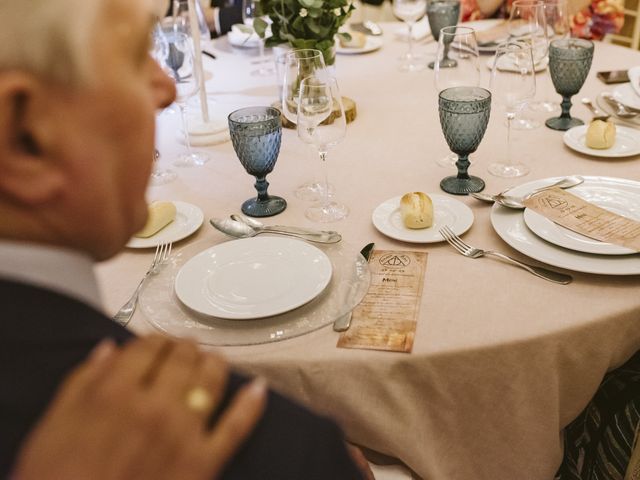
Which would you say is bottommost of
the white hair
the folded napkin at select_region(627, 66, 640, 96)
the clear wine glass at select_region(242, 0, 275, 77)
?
the clear wine glass at select_region(242, 0, 275, 77)

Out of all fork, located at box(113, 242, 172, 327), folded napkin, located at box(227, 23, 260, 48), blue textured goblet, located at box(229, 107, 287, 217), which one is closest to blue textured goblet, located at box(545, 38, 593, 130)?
blue textured goblet, located at box(229, 107, 287, 217)

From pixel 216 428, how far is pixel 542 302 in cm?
60

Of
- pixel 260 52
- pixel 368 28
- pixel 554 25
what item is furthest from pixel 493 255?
pixel 368 28

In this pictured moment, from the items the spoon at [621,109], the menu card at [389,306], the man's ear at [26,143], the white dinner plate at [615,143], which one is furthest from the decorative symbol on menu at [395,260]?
the spoon at [621,109]

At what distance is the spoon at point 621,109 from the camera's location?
1.58 meters

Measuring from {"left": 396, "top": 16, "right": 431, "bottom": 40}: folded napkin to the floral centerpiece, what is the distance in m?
0.79

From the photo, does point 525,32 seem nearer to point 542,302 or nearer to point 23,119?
point 542,302

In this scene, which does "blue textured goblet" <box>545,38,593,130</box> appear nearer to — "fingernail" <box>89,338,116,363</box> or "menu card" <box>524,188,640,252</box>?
"menu card" <box>524,188,640,252</box>

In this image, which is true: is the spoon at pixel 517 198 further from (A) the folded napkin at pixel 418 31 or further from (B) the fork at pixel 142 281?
(A) the folded napkin at pixel 418 31

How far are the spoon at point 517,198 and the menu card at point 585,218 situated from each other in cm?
1

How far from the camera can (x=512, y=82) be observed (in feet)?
4.52

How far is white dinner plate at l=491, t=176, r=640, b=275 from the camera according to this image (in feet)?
3.28

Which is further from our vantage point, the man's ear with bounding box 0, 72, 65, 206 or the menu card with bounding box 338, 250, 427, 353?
the menu card with bounding box 338, 250, 427, 353

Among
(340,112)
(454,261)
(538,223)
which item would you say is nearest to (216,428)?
(454,261)
